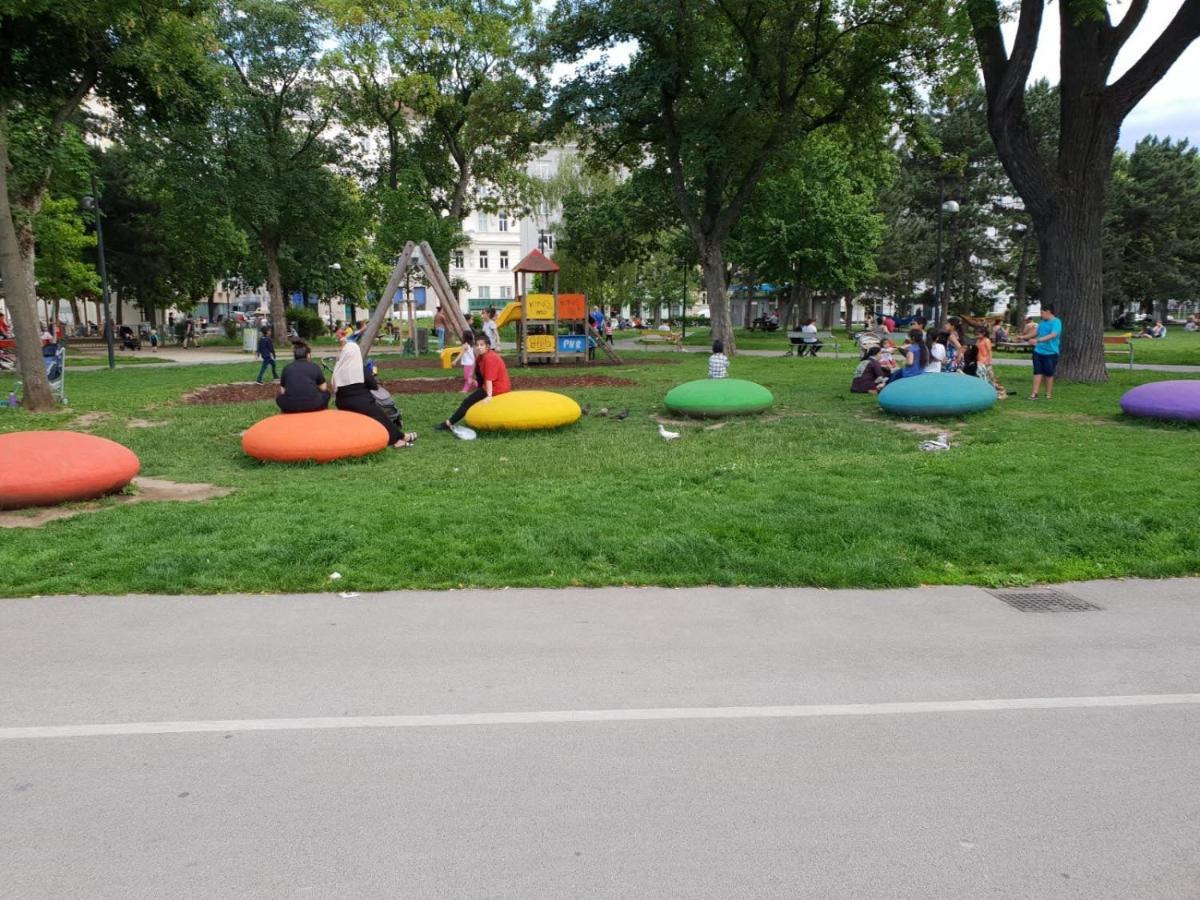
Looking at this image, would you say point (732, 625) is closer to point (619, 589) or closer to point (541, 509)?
point (619, 589)

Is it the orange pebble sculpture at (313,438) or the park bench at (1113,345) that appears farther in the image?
the park bench at (1113,345)

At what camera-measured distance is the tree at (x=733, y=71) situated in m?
25.3

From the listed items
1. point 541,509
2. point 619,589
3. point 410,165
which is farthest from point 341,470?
point 410,165

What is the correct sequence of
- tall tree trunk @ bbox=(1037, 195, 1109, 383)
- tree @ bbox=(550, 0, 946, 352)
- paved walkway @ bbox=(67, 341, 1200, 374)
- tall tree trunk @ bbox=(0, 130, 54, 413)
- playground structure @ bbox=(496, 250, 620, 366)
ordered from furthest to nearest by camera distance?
playground structure @ bbox=(496, 250, 620, 366)
tree @ bbox=(550, 0, 946, 352)
paved walkway @ bbox=(67, 341, 1200, 374)
tall tree trunk @ bbox=(1037, 195, 1109, 383)
tall tree trunk @ bbox=(0, 130, 54, 413)

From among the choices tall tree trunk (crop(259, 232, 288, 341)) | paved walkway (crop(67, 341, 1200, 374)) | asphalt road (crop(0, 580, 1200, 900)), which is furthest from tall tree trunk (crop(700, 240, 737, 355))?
asphalt road (crop(0, 580, 1200, 900))

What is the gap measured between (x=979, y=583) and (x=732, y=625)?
230 cm

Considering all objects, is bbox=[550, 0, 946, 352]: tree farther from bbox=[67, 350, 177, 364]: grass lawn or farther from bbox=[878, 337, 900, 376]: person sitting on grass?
bbox=[67, 350, 177, 364]: grass lawn

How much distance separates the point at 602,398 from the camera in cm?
1766

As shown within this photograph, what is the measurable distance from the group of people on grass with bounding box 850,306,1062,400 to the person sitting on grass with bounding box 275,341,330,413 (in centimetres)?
984

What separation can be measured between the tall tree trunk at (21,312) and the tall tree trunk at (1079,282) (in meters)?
20.3

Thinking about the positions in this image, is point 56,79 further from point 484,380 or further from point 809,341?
point 809,341

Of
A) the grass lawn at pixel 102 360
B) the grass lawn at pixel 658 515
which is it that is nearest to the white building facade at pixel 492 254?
the grass lawn at pixel 102 360

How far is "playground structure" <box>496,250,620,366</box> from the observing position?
26812 mm

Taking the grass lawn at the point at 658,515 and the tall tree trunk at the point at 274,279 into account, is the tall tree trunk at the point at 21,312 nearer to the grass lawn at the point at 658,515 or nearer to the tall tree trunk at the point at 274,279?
the grass lawn at the point at 658,515
